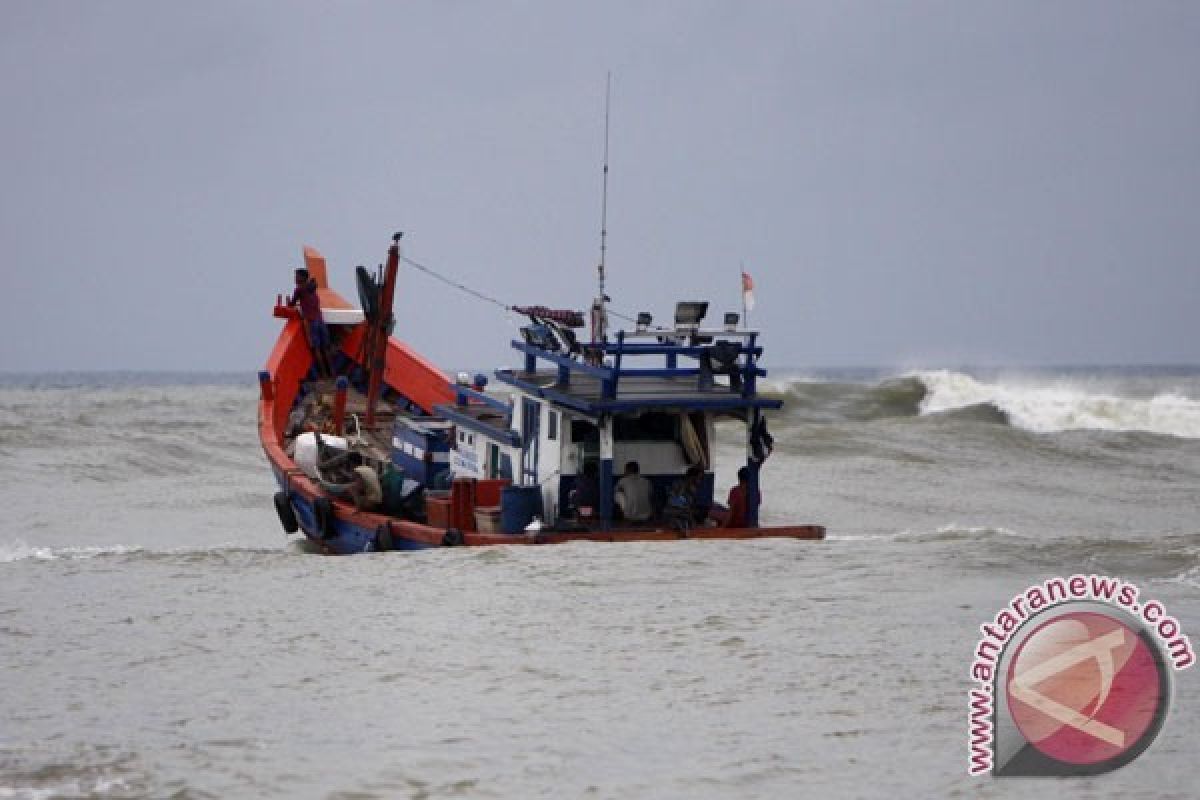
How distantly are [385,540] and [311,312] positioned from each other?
777 centimetres

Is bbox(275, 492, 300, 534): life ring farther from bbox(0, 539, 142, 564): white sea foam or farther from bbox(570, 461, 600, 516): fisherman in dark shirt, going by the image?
bbox(570, 461, 600, 516): fisherman in dark shirt

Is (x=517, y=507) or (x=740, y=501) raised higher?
(x=740, y=501)

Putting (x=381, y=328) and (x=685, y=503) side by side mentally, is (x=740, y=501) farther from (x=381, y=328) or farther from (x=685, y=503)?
(x=381, y=328)

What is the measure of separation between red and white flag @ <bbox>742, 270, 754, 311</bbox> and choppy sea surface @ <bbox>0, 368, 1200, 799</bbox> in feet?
7.81

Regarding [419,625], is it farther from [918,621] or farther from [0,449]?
[0,449]

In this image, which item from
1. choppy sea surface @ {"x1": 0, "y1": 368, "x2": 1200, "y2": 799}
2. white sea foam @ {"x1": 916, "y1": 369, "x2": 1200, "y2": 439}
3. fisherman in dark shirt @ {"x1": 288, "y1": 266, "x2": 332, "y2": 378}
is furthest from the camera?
white sea foam @ {"x1": 916, "y1": 369, "x2": 1200, "y2": 439}

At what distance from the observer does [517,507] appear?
15.3 metres

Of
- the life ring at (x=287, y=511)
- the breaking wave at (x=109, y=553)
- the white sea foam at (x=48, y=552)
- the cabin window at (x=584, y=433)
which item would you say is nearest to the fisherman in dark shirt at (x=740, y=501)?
the cabin window at (x=584, y=433)

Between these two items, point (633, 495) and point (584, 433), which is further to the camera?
point (584, 433)

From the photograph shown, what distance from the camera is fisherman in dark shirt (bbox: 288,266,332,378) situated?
76.0ft

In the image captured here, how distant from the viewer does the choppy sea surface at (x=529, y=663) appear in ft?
26.4

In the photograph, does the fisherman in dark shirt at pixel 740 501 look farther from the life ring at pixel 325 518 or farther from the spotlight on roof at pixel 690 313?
the life ring at pixel 325 518

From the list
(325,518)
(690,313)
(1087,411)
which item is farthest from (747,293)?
(1087,411)

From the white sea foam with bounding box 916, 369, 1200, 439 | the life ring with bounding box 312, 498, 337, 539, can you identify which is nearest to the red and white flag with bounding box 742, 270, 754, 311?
the life ring with bounding box 312, 498, 337, 539
